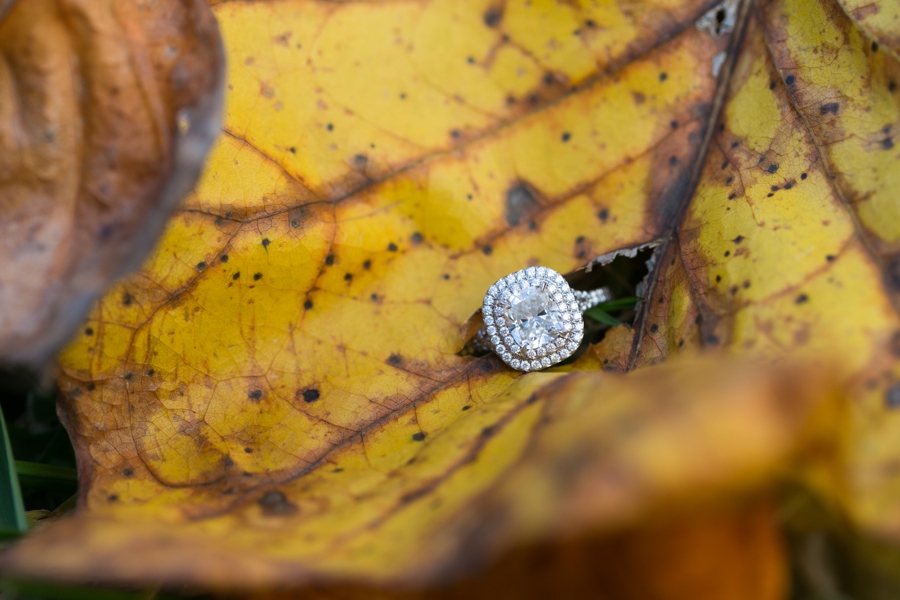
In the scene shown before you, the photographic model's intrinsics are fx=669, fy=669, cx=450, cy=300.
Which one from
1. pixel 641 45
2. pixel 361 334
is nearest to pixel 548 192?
pixel 641 45

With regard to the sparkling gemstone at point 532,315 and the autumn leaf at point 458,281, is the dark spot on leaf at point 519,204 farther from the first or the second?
the sparkling gemstone at point 532,315

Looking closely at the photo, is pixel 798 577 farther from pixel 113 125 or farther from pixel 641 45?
pixel 113 125

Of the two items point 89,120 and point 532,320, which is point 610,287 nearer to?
point 532,320

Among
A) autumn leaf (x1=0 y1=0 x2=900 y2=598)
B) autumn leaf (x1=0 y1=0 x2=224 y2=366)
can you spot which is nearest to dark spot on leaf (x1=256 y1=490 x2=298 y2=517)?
autumn leaf (x1=0 y1=0 x2=900 y2=598)

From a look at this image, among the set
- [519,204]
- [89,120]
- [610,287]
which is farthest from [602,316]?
[89,120]

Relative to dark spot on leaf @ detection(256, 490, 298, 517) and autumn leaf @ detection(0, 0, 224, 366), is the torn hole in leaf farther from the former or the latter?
autumn leaf @ detection(0, 0, 224, 366)

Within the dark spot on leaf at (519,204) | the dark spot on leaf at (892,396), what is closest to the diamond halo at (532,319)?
the dark spot on leaf at (519,204)
